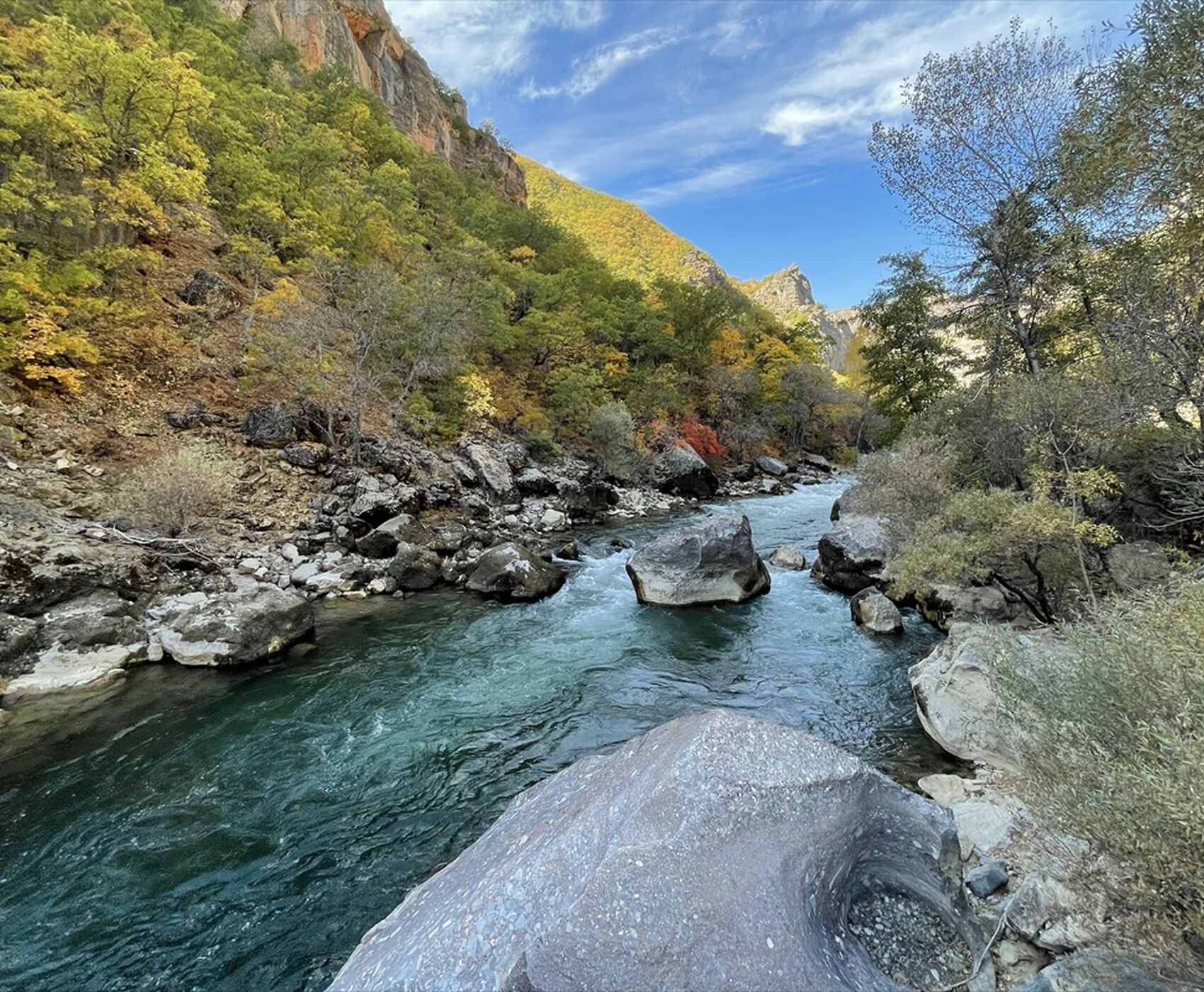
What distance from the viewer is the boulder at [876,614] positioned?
1074 cm

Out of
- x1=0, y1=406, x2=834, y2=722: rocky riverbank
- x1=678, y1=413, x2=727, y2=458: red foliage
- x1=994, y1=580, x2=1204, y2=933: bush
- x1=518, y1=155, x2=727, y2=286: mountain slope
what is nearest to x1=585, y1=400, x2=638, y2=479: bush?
x1=0, y1=406, x2=834, y2=722: rocky riverbank

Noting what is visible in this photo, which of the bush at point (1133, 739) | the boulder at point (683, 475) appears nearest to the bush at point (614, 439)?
the boulder at point (683, 475)

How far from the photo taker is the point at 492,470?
2122 centimetres

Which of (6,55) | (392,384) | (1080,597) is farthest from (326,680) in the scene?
(6,55)

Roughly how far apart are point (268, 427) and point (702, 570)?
1373 centimetres

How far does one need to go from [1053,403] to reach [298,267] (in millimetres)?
25234

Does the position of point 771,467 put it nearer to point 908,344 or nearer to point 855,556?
point 908,344

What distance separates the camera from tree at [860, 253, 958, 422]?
21000 mm

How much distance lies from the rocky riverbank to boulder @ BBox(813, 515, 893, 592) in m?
7.03

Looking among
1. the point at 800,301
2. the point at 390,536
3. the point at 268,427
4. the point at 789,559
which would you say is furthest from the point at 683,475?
the point at 800,301

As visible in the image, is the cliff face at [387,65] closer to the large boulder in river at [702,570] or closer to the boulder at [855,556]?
the large boulder in river at [702,570]

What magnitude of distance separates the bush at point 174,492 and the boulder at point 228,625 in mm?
2437

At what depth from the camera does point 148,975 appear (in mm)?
3986

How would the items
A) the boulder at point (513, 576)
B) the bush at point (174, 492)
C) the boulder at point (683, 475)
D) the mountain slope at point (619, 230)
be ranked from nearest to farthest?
the bush at point (174, 492)
the boulder at point (513, 576)
the boulder at point (683, 475)
the mountain slope at point (619, 230)
